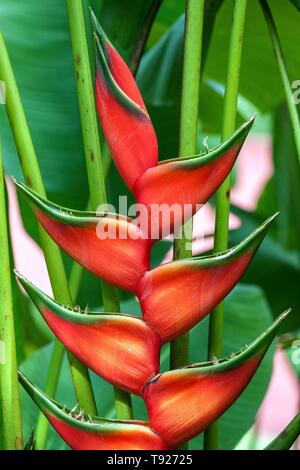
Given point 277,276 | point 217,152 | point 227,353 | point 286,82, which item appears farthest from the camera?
point 277,276

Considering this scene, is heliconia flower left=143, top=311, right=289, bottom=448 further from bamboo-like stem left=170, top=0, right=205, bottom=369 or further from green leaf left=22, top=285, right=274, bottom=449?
green leaf left=22, top=285, right=274, bottom=449

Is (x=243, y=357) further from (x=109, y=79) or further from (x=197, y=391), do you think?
(x=109, y=79)

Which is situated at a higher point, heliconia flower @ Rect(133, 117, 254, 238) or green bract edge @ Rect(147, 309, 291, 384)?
heliconia flower @ Rect(133, 117, 254, 238)

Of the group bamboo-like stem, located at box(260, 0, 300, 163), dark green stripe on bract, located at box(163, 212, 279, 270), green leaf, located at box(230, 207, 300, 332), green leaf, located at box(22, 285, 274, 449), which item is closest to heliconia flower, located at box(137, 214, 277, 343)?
dark green stripe on bract, located at box(163, 212, 279, 270)

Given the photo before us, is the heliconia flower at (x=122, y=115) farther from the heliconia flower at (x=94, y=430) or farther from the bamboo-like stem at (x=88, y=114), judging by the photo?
the heliconia flower at (x=94, y=430)

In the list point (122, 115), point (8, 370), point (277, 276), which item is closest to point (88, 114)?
point (122, 115)

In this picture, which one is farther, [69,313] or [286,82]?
[286,82]
